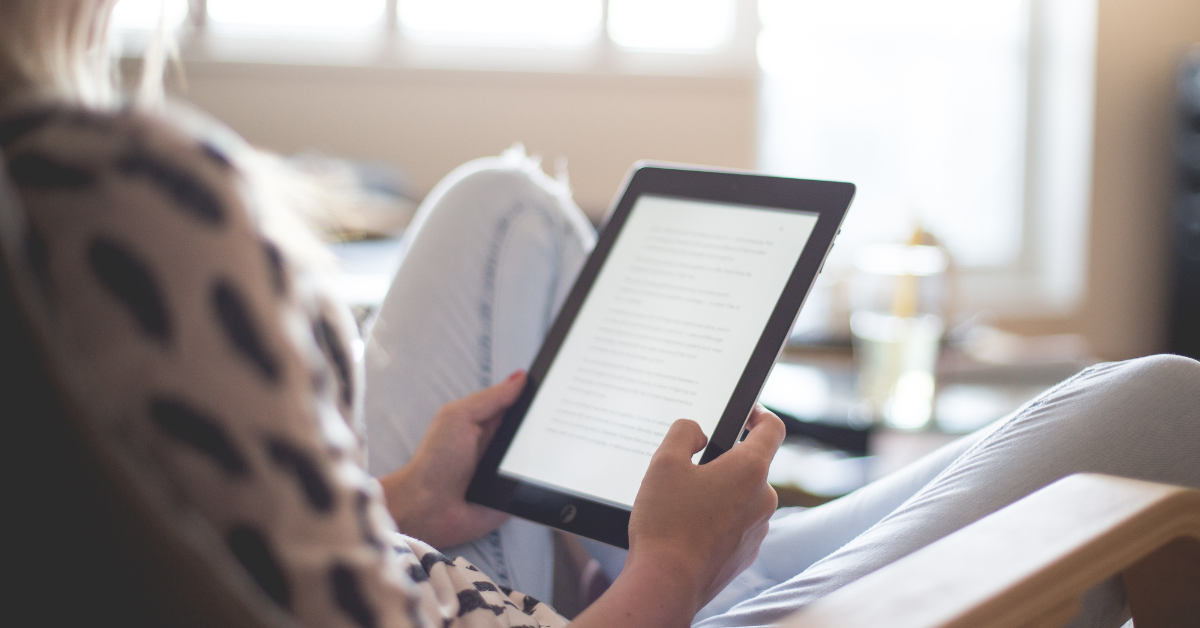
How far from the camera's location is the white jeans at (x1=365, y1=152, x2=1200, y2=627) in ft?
1.94

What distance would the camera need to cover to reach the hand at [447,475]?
75 centimetres

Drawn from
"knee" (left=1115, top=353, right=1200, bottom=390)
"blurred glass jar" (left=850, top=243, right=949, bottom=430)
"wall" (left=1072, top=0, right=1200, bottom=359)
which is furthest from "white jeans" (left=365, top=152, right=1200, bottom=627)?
"wall" (left=1072, top=0, right=1200, bottom=359)

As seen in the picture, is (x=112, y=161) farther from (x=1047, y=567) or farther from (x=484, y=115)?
(x=484, y=115)

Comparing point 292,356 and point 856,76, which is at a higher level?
point 292,356

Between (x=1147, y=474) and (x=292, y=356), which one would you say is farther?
(x=1147, y=474)

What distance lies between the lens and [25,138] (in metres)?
0.35

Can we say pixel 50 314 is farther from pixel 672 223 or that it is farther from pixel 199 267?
pixel 672 223

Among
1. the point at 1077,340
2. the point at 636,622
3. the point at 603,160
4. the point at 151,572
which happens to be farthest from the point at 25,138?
the point at 1077,340

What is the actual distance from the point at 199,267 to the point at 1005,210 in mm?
4006

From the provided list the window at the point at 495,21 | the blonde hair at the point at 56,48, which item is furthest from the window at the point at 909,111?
the blonde hair at the point at 56,48

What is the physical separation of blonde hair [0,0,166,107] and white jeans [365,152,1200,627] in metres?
0.42

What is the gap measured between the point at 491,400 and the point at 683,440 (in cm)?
25

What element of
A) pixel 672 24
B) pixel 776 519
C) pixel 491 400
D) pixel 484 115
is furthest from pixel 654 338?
pixel 672 24

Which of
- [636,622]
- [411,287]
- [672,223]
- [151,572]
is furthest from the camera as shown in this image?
[411,287]
